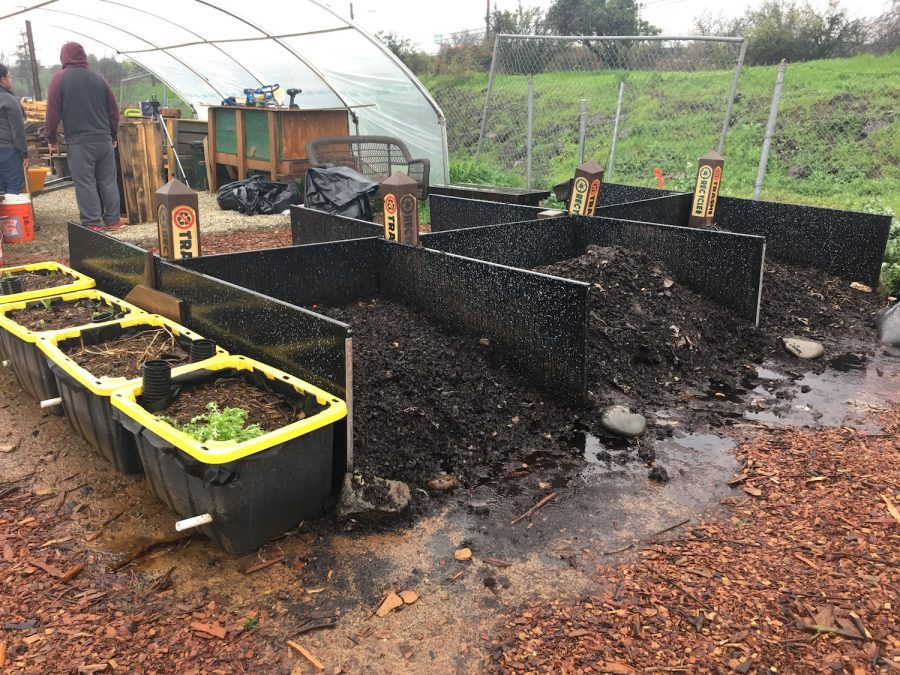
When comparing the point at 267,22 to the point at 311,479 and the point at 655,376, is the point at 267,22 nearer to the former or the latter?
the point at 655,376

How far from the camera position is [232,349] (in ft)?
11.1

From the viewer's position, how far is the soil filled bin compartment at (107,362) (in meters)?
2.87

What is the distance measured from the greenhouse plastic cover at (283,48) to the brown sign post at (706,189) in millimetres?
5473

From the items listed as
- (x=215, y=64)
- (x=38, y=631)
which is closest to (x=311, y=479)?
(x=38, y=631)

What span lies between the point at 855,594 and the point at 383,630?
157 cm

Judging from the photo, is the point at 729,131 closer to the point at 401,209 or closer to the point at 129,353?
the point at 401,209

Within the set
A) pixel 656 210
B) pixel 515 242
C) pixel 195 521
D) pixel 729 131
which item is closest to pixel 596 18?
pixel 729 131

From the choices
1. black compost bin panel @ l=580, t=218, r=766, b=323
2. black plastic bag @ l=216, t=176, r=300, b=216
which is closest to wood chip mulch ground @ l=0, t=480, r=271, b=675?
black compost bin panel @ l=580, t=218, r=766, b=323

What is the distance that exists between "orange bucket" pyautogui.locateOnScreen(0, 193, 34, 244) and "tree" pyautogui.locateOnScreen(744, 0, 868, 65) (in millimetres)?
18670

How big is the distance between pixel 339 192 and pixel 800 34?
54.7ft

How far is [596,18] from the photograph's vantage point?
24984mm

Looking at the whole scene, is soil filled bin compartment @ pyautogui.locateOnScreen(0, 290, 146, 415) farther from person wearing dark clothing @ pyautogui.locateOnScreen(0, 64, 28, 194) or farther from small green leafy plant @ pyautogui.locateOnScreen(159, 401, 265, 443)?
person wearing dark clothing @ pyautogui.locateOnScreen(0, 64, 28, 194)

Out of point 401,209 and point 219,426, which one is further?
point 401,209

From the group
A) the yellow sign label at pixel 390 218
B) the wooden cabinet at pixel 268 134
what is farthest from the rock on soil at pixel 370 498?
the wooden cabinet at pixel 268 134
